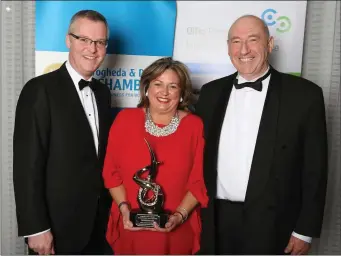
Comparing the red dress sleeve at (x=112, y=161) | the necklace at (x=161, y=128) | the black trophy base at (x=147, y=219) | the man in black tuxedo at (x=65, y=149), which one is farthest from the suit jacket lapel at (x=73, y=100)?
the black trophy base at (x=147, y=219)

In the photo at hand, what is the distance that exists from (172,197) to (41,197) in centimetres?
71

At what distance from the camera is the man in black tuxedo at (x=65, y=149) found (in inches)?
82.4

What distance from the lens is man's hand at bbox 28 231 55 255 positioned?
2.14m

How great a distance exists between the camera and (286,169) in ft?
6.82

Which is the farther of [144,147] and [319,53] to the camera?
[319,53]

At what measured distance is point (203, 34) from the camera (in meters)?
2.96

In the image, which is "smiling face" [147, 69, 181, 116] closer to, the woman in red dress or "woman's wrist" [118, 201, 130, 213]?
the woman in red dress

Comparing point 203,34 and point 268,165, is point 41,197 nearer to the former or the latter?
point 268,165

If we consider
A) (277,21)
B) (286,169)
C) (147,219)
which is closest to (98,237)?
(147,219)

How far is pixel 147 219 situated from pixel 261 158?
0.68 m

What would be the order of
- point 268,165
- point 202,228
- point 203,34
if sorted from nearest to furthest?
point 268,165, point 202,228, point 203,34

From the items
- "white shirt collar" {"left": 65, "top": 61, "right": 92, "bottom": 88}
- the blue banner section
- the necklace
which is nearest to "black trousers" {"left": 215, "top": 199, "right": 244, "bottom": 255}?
the necklace

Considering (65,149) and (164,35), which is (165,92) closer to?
(65,149)

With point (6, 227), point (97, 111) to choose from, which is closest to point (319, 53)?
point (97, 111)
